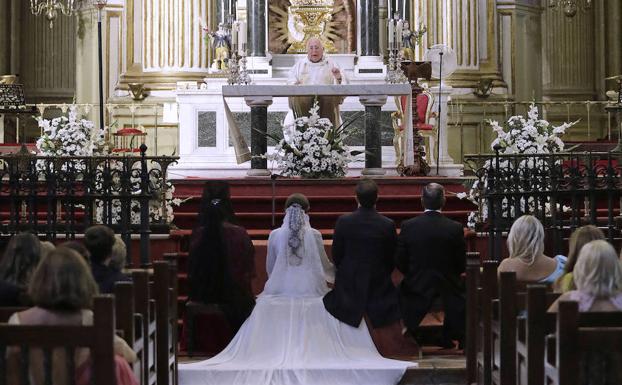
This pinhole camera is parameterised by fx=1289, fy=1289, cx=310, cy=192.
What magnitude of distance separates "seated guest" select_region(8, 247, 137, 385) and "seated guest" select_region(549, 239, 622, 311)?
2.40 metres

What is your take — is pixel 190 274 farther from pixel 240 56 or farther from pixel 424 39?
pixel 424 39

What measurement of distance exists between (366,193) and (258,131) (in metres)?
5.54

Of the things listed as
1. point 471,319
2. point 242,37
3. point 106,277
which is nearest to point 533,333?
point 471,319

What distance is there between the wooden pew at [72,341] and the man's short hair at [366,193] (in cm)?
431

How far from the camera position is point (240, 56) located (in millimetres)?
16891

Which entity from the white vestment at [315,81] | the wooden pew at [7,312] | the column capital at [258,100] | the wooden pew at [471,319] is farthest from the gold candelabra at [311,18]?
the wooden pew at [7,312]

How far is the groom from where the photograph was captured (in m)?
9.95

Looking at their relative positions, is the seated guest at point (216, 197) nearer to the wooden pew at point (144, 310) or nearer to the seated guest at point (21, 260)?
the wooden pew at point (144, 310)

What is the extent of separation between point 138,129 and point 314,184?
5.82m

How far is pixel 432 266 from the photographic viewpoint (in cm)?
1013

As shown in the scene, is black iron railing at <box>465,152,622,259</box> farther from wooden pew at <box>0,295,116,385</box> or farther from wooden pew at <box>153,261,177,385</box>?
wooden pew at <box>0,295,116,385</box>

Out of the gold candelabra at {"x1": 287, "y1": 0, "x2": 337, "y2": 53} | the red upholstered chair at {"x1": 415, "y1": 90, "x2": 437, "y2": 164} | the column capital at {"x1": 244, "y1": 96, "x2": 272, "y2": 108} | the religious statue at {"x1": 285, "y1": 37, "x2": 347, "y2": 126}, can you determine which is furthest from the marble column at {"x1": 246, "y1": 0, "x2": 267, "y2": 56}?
the column capital at {"x1": 244, "y1": 96, "x2": 272, "y2": 108}

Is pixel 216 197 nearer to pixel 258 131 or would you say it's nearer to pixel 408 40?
pixel 258 131

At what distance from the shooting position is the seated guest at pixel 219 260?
10.2 meters
